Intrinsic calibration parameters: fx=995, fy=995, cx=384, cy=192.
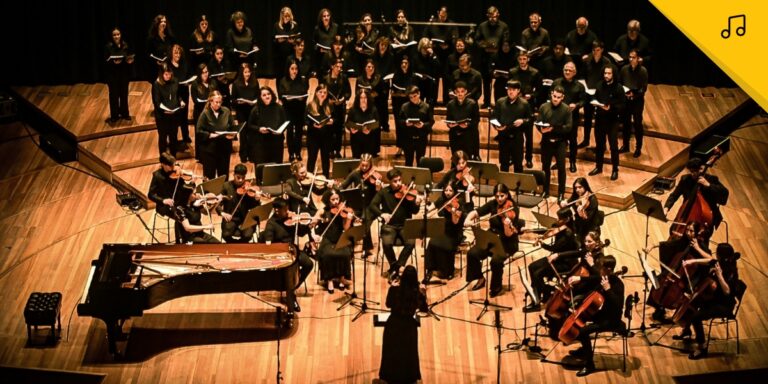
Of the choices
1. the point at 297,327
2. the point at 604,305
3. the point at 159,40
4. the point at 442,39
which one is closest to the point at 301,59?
the point at 159,40

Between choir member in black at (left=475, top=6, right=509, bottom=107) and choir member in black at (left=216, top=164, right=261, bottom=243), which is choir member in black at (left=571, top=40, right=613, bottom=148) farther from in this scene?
choir member in black at (left=216, top=164, right=261, bottom=243)

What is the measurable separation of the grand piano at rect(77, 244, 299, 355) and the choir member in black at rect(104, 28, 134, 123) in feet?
13.1

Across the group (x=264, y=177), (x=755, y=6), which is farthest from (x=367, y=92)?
(x=755, y=6)

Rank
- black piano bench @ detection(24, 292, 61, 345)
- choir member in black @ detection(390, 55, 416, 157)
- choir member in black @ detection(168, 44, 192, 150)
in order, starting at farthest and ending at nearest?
choir member in black @ detection(390, 55, 416, 157) < choir member in black @ detection(168, 44, 192, 150) < black piano bench @ detection(24, 292, 61, 345)

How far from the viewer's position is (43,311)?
7.50 m

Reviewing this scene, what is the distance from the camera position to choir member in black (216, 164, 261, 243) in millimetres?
8641

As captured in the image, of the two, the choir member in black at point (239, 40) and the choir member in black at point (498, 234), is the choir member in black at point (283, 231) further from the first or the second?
the choir member in black at point (239, 40)

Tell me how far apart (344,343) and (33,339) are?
2.41 metres

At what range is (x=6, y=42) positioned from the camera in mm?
12367

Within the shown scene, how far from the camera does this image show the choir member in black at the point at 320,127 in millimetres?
9992

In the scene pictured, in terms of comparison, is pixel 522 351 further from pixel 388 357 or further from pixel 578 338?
pixel 388 357

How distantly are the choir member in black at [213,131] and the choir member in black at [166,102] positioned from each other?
2.30ft

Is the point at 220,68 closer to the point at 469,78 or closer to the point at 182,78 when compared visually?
the point at 182,78

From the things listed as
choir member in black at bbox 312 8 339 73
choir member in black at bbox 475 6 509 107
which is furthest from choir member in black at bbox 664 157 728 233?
choir member in black at bbox 312 8 339 73
